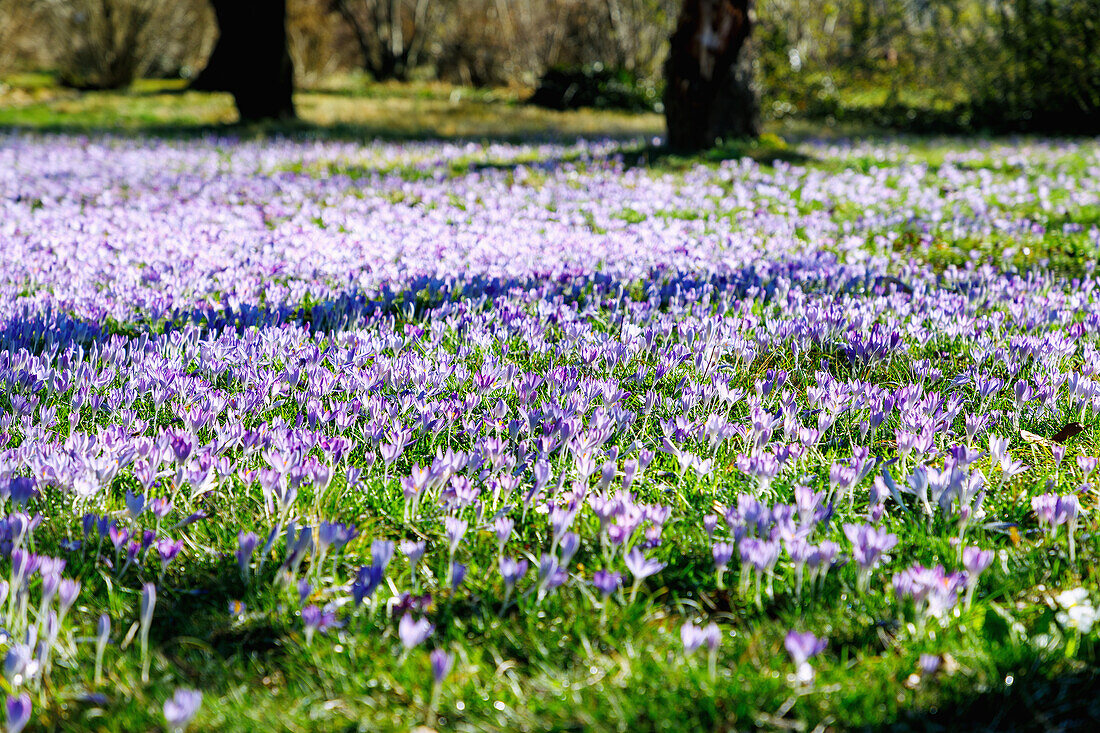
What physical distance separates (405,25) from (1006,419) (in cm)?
3376

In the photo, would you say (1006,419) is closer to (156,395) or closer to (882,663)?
(882,663)

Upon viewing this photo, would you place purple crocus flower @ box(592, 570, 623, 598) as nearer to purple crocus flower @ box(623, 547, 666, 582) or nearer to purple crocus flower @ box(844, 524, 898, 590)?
purple crocus flower @ box(623, 547, 666, 582)

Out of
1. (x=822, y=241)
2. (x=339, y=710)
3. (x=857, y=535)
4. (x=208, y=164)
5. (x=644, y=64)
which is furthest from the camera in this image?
(x=644, y=64)

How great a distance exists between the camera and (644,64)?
22.7 meters

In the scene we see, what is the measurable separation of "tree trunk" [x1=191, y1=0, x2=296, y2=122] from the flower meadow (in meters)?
10.1

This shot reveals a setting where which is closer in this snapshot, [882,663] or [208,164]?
[882,663]

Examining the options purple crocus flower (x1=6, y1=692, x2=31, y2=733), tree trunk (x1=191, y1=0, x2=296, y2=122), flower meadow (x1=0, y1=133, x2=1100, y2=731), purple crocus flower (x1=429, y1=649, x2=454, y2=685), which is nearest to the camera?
purple crocus flower (x1=6, y1=692, x2=31, y2=733)

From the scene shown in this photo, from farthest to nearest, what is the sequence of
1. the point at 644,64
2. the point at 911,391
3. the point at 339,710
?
the point at 644,64 → the point at 911,391 → the point at 339,710

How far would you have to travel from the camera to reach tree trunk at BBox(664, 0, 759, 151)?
33.3 ft

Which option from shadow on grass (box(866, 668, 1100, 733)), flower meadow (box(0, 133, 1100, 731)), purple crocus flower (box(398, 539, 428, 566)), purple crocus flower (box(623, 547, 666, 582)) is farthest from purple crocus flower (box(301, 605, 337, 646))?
shadow on grass (box(866, 668, 1100, 733))

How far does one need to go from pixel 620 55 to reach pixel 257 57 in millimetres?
10431

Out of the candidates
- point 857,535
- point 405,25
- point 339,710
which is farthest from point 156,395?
point 405,25

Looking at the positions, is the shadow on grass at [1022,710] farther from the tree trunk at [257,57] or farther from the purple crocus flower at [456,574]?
the tree trunk at [257,57]

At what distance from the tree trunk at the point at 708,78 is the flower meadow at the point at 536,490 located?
5.97 meters
